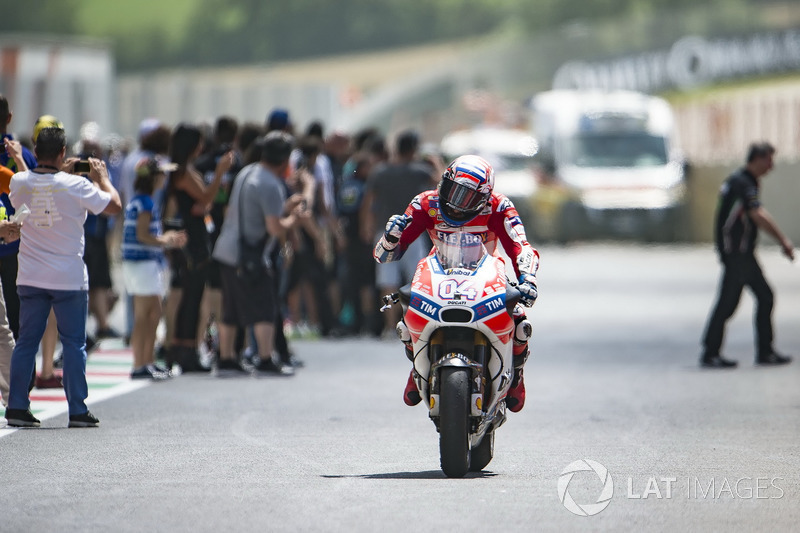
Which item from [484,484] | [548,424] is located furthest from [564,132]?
[484,484]

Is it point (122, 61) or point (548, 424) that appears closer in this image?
point (548, 424)

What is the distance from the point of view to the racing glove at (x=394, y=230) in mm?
9523

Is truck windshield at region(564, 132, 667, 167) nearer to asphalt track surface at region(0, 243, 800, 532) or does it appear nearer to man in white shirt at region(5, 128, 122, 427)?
asphalt track surface at region(0, 243, 800, 532)

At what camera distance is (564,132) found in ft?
122

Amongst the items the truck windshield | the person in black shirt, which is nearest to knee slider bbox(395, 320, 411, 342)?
the person in black shirt

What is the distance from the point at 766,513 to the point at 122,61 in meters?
66.4

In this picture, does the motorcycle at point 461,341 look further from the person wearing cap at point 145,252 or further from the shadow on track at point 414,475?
the person wearing cap at point 145,252

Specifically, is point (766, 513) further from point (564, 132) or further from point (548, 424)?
point (564, 132)

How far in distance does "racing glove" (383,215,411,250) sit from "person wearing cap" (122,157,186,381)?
171 inches

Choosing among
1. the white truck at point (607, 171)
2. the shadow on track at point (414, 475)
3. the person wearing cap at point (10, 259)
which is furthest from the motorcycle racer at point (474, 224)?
the white truck at point (607, 171)

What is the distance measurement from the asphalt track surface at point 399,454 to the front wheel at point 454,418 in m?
0.11

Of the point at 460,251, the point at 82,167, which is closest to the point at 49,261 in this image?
the point at 82,167

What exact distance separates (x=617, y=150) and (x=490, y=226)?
27.7 metres

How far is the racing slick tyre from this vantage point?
371 inches
